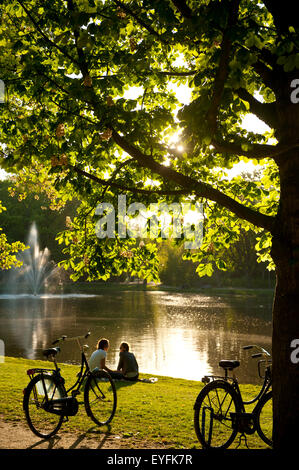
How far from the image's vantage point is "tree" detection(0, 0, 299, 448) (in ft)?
16.7

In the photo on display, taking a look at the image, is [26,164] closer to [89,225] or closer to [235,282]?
[89,225]

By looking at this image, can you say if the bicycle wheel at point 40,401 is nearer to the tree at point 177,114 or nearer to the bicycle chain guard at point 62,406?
the bicycle chain guard at point 62,406

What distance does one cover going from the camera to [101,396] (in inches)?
301

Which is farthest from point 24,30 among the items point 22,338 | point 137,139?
point 22,338

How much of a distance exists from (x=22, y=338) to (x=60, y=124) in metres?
18.9

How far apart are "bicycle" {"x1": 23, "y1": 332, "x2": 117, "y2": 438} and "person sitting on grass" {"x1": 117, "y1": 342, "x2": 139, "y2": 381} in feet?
15.0

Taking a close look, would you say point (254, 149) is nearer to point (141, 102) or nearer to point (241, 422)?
point (141, 102)

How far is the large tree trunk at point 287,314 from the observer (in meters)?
5.57

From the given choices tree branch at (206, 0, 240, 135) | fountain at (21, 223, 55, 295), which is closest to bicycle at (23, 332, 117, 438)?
tree branch at (206, 0, 240, 135)

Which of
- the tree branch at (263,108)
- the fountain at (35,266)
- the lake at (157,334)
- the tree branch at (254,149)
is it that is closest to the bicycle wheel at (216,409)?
the tree branch at (254,149)

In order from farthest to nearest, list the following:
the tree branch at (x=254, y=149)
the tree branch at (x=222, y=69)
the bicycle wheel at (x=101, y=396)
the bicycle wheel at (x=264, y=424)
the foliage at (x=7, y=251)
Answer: the foliage at (x=7, y=251) < the bicycle wheel at (x=101, y=396) < the bicycle wheel at (x=264, y=424) < the tree branch at (x=254, y=149) < the tree branch at (x=222, y=69)

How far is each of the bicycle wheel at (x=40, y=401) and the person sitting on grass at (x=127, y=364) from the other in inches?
199

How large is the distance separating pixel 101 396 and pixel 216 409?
2.22 m
